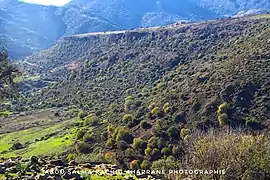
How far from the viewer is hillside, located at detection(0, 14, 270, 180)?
2969cm

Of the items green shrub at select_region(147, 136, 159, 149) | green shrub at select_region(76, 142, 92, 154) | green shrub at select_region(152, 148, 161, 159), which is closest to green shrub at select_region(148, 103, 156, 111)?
green shrub at select_region(147, 136, 159, 149)

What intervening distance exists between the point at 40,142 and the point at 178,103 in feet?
115

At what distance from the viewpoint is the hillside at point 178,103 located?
97.4ft

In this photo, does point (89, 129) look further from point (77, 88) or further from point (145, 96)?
point (77, 88)

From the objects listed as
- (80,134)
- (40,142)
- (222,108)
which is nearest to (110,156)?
(222,108)

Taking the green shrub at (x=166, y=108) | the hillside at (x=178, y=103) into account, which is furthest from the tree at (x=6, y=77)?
the green shrub at (x=166, y=108)

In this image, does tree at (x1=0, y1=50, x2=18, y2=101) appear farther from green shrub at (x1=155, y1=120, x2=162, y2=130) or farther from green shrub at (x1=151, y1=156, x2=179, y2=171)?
green shrub at (x1=155, y1=120, x2=162, y2=130)

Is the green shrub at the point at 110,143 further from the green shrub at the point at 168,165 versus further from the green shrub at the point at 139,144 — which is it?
the green shrub at the point at 168,165

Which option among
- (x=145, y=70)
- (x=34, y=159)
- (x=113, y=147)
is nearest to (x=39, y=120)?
(x=145, y=70)

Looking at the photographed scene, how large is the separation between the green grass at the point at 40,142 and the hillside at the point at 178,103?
1.89m

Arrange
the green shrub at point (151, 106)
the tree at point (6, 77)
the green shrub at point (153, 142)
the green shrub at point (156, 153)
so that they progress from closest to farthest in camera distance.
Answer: the tree at point (6, 77) < the green shrub at point (156, 153) < the green shrub at point (153, 142) < the green shrub at point (151, 106)

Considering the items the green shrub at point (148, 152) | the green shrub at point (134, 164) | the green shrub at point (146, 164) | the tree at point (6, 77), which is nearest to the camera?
the tree at point (6, 77)

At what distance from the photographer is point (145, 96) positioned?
100875mm

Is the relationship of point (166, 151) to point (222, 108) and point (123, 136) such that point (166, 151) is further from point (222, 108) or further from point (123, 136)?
point (123, 136)
